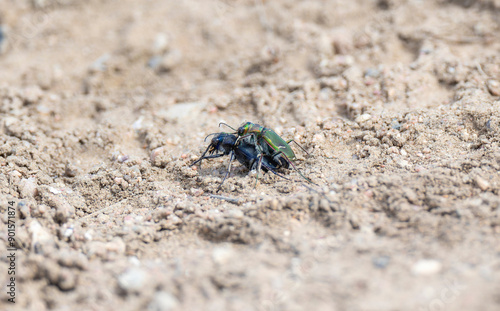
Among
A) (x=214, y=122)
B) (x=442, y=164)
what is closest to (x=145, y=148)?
(x=214, y=122)

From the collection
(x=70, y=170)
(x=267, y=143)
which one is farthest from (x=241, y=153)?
(x=70, y=170)

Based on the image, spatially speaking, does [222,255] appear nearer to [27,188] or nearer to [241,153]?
[241,153]

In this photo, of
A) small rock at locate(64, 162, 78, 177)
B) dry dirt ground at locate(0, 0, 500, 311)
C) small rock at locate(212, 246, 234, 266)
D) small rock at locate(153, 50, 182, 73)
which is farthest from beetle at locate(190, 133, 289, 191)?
small rock at locate(153, 50, 182, 73)

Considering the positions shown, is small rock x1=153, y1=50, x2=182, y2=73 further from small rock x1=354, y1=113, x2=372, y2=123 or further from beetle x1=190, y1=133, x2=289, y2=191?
small rock x1=354, y1=113, x2=372, y2=123

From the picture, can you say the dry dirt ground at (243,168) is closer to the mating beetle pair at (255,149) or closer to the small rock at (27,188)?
the small rock at (27,188)

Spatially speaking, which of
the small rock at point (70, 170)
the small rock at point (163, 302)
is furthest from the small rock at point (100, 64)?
the small rock at point (163, 302)

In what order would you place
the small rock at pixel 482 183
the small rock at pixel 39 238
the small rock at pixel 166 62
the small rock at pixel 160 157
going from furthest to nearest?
the small rock at pixel 166 62, the small rock at pixel 160 157, the small rock at pixel 482 183, the small rock at pixel 39 238
